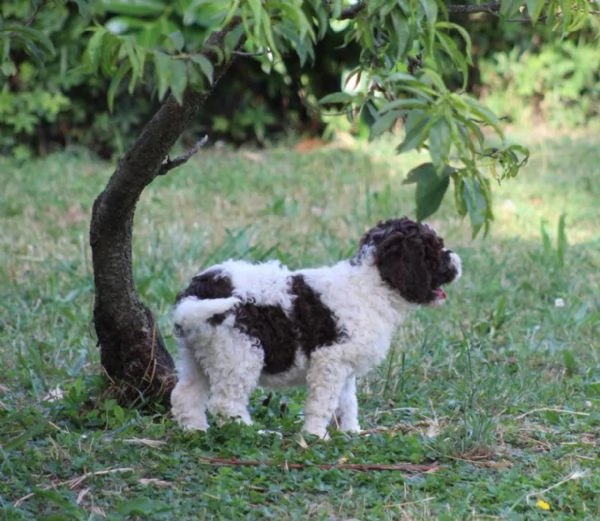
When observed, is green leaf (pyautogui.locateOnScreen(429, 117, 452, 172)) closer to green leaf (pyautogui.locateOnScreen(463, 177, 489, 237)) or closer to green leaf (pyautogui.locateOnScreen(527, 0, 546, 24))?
green leaf (pyautogui.locateOnScreen(463, 177, 489, 237))

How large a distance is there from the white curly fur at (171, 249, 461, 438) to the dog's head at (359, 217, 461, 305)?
0.15 feet

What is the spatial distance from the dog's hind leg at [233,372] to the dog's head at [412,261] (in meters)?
0.64

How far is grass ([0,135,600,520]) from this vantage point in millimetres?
4203

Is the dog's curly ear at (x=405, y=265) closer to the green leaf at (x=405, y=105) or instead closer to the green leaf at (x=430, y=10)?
the green leaf at (x=430, y=10)

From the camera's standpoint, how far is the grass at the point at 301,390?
420 cm

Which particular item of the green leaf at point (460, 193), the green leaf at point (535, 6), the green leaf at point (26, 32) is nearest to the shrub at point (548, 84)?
the green leaf at point (26, 32)

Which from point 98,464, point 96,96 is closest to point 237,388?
point 98,464

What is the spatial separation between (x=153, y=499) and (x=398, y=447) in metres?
1.08

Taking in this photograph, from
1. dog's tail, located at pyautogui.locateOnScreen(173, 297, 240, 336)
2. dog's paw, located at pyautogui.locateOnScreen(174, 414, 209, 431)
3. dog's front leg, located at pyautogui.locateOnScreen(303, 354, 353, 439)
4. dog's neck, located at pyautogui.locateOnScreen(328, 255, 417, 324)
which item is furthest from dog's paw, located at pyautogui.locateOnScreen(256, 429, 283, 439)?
dog's neck, located at pyautogui.locateOnScreen(328, 255, 417, 324)

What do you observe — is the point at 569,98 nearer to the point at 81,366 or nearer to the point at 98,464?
the point at 81,366

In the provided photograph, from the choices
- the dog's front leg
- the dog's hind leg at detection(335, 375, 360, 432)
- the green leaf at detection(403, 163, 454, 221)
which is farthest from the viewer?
the dog's hind leg at detection(335, 375, 360, 432)

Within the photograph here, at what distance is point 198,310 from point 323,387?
590 mm

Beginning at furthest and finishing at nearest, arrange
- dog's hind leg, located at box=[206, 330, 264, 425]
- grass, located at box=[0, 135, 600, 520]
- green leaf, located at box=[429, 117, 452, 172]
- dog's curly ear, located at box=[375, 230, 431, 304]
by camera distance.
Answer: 1. dog's curly ear, located at box=[375, 230, 431, 304]
2. dog's hind leg, located at box=[206, 330, 264, 425]
3. grass, located at box=[0, 135, 600, 520]
4. green leaf, located at box=[429, 117, 452, 172]

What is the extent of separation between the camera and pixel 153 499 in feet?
13.5
